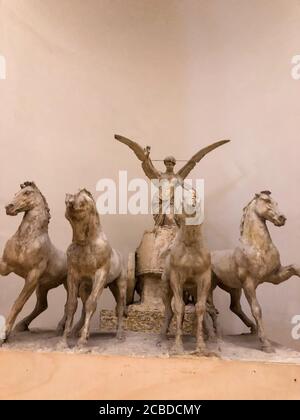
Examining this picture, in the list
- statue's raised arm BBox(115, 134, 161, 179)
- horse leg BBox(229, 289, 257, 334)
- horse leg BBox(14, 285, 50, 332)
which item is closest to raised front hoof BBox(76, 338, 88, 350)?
horse leg BBox(14, 285, 50, 332)

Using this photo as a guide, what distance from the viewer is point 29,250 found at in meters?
2.65

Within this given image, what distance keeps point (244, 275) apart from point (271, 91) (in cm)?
199

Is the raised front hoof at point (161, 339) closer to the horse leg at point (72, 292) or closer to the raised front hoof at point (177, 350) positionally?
the raised front hoof at point (177, 350)

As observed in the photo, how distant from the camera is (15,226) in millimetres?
3752

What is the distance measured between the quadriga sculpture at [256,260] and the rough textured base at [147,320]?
1.12 ft

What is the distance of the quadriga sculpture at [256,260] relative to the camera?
2.76 metres

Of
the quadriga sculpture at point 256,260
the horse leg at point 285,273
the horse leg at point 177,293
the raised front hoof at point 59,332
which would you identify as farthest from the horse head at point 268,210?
the raised front hoof at point 59,332

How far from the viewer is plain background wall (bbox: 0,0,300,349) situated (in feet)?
12.7

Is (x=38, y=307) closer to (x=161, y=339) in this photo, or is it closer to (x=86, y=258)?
(x=86, y=258)

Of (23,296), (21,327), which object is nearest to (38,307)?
(21,327)

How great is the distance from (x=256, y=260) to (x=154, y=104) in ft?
7.59

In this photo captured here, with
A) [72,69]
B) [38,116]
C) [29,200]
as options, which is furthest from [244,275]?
[72,69]
